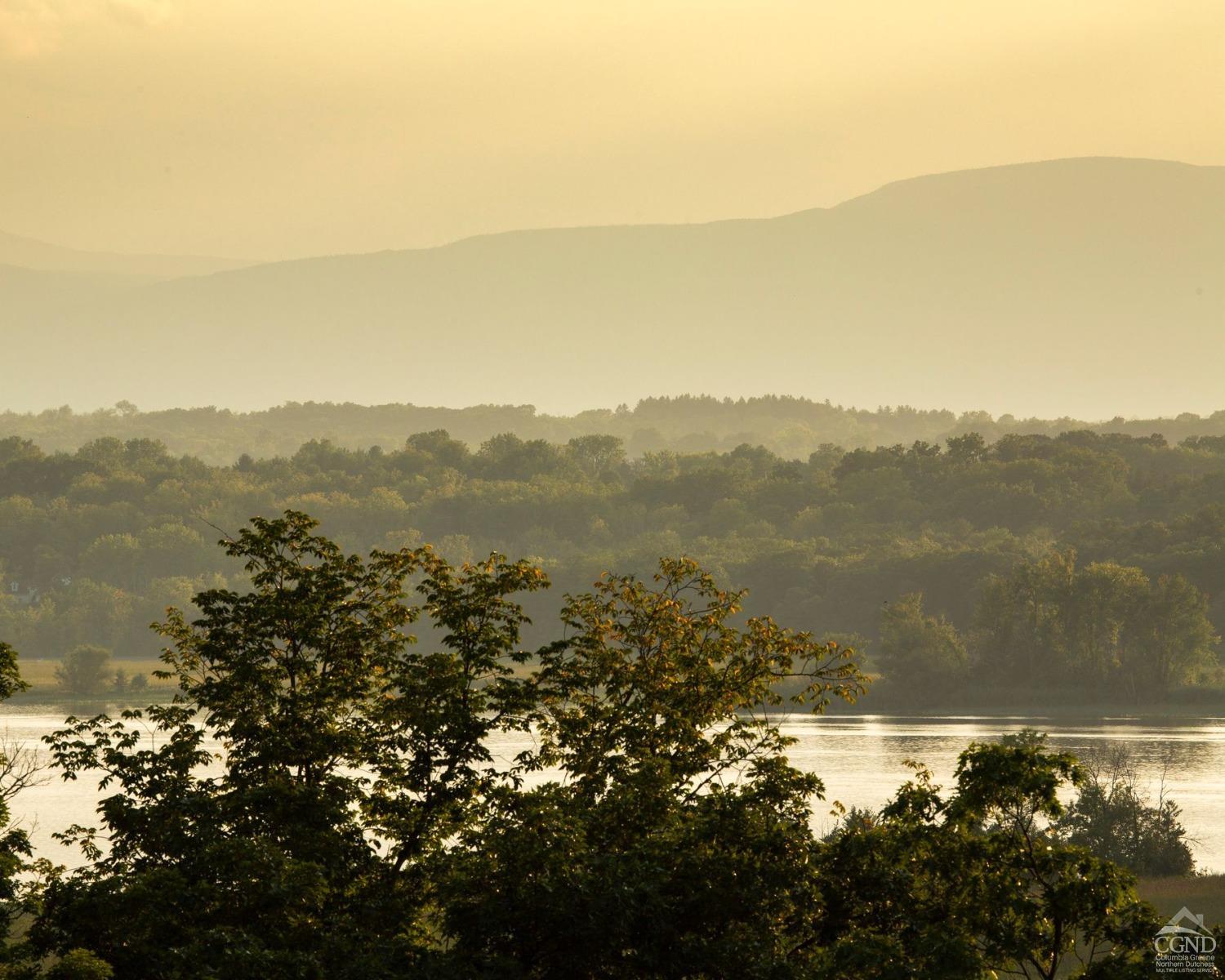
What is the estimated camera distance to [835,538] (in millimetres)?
165375

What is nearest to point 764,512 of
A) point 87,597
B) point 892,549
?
point 892,549

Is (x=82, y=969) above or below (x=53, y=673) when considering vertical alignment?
Answer: above

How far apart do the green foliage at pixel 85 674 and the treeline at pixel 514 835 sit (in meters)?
93.1

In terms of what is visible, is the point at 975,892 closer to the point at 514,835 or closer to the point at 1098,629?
the point at 514,835

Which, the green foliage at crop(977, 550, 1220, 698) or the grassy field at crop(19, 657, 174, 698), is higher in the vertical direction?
the green foliage at crop(977, 550, 1220, 698)

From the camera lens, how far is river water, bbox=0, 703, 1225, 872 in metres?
61.3

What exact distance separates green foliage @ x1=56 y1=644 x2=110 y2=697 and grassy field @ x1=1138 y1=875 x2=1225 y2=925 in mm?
80235

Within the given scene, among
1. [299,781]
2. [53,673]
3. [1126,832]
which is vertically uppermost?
[299,781]

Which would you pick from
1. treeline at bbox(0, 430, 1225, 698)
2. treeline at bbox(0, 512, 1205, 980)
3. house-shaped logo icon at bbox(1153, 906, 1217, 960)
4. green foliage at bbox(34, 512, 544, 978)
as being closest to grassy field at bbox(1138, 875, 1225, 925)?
treeline at bbox(0, 512, 1205, 980)

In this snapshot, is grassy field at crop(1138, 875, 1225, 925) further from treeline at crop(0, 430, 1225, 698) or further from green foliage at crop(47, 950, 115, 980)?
treeline at crop(0, 430, 1225, 698)

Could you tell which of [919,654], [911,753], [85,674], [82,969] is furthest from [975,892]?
[85,674]

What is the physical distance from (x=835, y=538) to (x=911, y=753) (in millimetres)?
77889

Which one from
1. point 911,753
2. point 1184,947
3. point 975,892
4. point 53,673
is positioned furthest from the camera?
point 53,673

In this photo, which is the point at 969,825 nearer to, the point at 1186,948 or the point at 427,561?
the point at 1186,948
